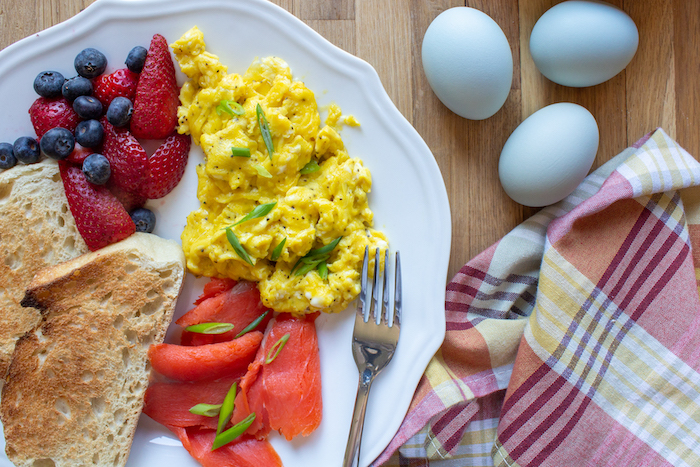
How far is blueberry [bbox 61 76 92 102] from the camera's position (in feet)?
5.47

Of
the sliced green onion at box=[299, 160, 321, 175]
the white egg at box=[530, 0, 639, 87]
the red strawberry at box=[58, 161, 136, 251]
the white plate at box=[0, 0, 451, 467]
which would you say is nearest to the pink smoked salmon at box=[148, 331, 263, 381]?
the white plate at box=[0, 0, 451, 467]

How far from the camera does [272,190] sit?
1.65 metres

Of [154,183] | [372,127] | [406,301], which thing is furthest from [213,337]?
[372,127]

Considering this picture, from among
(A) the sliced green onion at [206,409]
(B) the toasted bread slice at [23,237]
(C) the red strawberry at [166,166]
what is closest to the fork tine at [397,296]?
(A) the sliced green onion at [206,409]

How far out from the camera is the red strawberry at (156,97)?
166cm

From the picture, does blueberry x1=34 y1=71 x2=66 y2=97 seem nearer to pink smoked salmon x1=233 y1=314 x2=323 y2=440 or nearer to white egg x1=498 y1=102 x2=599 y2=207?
pink smoked salmon x1=233 y1=314 x2=323 y2=440

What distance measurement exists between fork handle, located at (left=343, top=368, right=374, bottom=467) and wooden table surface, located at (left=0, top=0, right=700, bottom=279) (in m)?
0.54

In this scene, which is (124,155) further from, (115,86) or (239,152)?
(239,152)

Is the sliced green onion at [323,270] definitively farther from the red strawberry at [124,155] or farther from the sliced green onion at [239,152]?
the red strawberry at [124,155]

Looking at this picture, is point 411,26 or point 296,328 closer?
point 296,328

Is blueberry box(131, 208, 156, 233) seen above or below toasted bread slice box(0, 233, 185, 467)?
above

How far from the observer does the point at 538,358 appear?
1793 mm

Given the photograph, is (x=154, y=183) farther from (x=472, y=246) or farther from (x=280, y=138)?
(x=472, y=246)

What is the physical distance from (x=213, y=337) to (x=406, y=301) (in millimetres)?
752
